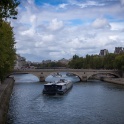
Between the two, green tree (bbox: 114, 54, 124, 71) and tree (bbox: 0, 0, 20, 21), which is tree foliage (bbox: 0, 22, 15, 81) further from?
green tree (bbox: 114, 54, 124, 71)

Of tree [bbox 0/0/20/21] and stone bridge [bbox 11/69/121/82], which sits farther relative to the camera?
stone bridge [bbox 11/69/121/82]

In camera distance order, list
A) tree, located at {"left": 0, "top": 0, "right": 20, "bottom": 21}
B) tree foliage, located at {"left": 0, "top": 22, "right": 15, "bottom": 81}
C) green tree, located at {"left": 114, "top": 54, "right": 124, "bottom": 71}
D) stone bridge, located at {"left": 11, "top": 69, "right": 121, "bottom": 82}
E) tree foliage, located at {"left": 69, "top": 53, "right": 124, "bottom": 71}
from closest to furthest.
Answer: tree, located at {"left": 0, "top": 0, "right": 20, "bottom": 21} < tree foliage, located at {"left": 0, "top": 22, "right": 15, "bottom": 81} < green tree, located at {"left": 114, "top": 54, "right": 124, "bottom": 71} < stone bridge, located at {"left": 11, "top": 69, "right": 121, "bottom": 82} < tree foliage, located at {"left": 69, "top": 53, "right": 124, "bottom": 71}

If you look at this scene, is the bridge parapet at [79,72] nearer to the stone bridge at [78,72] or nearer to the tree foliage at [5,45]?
the stone bridge at [78,72]

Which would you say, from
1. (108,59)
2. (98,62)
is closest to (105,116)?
(108,59)

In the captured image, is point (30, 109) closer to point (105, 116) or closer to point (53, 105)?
point (53, 105)

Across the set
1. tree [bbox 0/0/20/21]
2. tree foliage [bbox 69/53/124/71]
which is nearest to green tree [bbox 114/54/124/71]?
tree foliage [bbox 69/53/124/71]

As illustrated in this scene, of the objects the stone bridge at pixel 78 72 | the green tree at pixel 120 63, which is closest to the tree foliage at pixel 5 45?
the stone bridge at pixel 78 72

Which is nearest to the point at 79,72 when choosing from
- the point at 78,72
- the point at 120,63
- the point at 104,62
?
the point at 78,72

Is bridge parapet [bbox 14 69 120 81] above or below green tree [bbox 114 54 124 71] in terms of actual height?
below

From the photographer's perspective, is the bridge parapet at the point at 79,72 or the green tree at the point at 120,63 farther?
the bridge parapet at the point at 79,72

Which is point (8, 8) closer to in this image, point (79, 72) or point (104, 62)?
point (79, 72)

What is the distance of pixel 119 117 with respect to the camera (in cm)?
2972

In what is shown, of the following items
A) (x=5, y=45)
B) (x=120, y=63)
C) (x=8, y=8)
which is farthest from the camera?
(x=120, y=63)

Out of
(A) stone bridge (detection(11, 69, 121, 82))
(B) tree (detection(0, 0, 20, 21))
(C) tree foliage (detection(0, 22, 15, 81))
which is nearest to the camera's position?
(B) tree (detection(0, 0, 20, 21))
